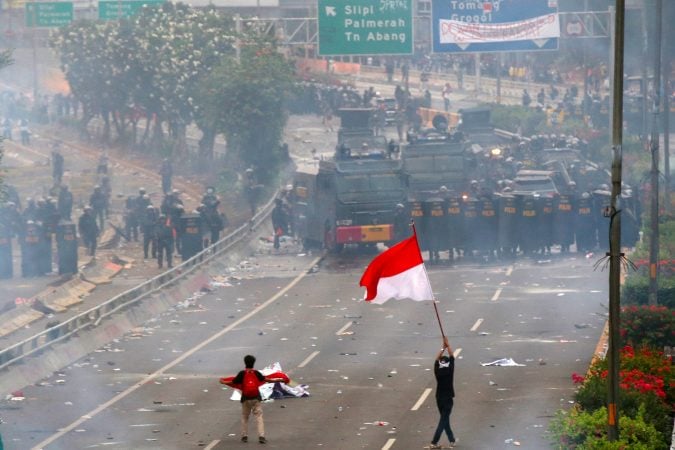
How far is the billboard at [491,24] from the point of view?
62.2 meters

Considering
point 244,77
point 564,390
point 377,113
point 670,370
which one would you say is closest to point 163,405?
point 564,390

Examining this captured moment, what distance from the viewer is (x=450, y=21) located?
205 feet

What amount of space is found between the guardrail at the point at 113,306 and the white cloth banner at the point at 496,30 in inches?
559

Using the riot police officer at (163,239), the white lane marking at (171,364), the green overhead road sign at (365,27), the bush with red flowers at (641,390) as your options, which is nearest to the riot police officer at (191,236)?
the riot police officer at (163,239)

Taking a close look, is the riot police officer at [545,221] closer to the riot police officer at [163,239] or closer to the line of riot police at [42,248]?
the riot police officer at [163,239]

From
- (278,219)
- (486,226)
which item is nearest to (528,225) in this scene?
(486,226)

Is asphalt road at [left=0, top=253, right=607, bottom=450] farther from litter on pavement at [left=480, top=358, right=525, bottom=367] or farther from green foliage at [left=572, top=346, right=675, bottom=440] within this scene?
green foliage at [left=572, top=346, right=675, bottom=440]

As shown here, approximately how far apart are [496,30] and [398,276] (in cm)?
4126

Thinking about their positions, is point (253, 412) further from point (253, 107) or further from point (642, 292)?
point (253, 107)

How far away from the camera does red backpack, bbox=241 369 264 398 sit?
2372cm

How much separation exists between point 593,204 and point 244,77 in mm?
20220

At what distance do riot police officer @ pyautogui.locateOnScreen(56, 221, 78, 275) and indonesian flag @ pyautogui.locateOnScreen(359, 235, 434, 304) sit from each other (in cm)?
2133

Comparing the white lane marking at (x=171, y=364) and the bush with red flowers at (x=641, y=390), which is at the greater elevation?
the bush with red flowers at (x=641, y=390)

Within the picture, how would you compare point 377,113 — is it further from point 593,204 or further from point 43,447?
point 43,447
